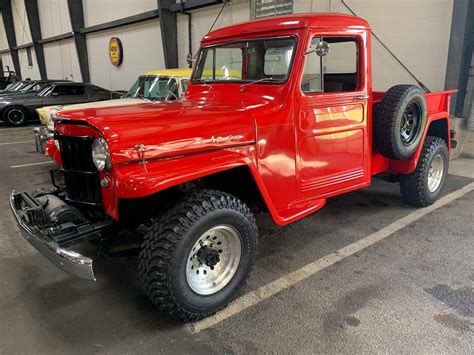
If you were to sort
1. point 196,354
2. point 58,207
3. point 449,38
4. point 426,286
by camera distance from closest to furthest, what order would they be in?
1. point 196,354
2. point 58,207
3. point 426,286
4. point 449,38

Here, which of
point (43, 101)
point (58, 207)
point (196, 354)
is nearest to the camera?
point (196, 354)

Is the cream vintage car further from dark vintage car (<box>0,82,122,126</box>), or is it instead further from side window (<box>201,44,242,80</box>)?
dark vintage car (<box>0,82,122,126</box>)

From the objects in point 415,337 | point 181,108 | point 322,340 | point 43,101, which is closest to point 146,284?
point 322,340

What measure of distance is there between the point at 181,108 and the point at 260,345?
5.77 ft

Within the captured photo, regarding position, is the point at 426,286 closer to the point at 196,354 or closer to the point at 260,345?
the point at 260,345

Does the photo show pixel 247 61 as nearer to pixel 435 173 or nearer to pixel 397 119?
pixel 397 119

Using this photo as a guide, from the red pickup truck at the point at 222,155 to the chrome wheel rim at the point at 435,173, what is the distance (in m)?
0.88

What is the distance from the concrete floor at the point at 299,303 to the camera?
226 centimetres

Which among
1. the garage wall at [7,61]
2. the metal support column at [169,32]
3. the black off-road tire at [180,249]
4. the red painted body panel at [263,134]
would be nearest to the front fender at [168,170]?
the red painted body panel at [263,134]

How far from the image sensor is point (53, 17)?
18.4 m

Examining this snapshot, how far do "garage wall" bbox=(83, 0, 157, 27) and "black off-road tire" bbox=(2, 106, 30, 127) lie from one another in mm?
4776

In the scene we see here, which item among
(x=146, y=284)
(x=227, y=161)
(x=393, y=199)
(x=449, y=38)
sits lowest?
(x=393, y=199)

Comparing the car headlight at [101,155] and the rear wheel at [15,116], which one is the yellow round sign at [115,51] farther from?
the car headlight at [101,155]

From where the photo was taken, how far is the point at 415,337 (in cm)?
228
